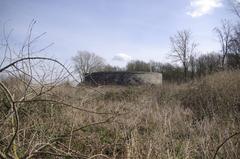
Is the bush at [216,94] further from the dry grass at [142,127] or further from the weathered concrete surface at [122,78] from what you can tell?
the weathered concrete surface at [122,78]

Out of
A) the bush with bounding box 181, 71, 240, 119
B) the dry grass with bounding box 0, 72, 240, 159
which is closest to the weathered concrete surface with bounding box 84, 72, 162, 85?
the bush with bounding box 181, 71, 240, 119

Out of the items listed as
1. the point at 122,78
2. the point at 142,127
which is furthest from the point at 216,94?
the point at 122,78

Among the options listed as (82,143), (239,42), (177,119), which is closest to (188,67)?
(239,42)

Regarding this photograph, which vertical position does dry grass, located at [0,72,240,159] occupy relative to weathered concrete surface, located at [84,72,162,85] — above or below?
below

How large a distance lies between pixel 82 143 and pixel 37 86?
134cm

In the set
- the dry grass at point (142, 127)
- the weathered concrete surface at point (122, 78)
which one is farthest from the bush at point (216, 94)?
the weathered concrete surface at point (122, 78)

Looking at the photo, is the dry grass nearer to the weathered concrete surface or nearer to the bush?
A: the bush

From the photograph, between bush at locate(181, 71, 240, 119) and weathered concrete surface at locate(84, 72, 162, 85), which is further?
weathered concrete surface at locate(84, 72, 162, 85)

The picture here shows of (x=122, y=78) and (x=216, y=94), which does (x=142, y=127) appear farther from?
(x=122, y=78)

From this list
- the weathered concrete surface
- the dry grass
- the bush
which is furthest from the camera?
the weathered concrete surface

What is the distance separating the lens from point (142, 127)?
6391mm

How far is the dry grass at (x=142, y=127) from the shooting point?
3475 mm

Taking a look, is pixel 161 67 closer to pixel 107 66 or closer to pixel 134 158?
pixel 107 66

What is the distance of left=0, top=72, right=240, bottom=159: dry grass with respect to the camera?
3475mm
